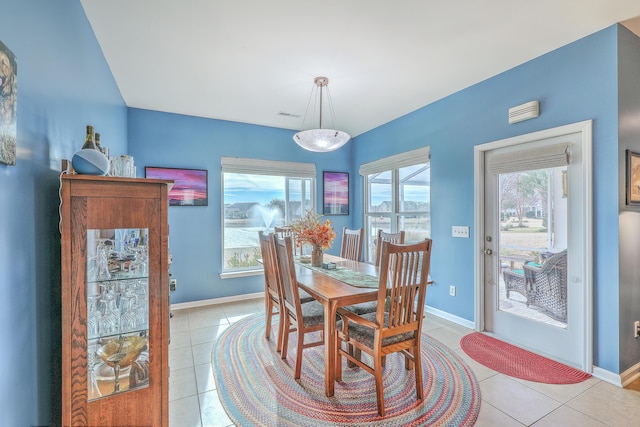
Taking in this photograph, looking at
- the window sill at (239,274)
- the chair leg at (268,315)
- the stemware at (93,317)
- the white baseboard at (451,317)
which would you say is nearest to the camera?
the stemware at (93,317)

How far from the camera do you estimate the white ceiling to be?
6.55 feet

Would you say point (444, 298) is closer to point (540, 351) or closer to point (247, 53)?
point (540, 351)

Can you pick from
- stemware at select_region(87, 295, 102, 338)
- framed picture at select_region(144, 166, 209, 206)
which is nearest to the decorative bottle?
stemware at select_region(87, 295, 102, 338)

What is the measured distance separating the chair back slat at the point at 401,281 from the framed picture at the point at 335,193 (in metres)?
3.13

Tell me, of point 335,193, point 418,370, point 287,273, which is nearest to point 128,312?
point 287,273

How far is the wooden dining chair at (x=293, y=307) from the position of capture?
223 centimetres

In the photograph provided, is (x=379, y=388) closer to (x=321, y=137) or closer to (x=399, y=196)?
(x=321, y=137)

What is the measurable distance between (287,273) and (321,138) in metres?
1.37

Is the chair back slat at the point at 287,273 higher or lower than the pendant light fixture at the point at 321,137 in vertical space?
lower

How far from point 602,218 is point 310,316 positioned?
2.39 metres

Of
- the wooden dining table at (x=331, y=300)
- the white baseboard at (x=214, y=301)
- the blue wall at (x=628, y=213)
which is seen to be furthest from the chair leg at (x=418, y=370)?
the white baseboard at (x=214, y=301)

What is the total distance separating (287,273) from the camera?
2.32 m

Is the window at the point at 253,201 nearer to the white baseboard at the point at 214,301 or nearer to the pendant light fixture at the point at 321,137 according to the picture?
the white baseboard at the point at 214,301

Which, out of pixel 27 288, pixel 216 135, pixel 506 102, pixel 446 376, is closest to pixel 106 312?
pixel 27 288
